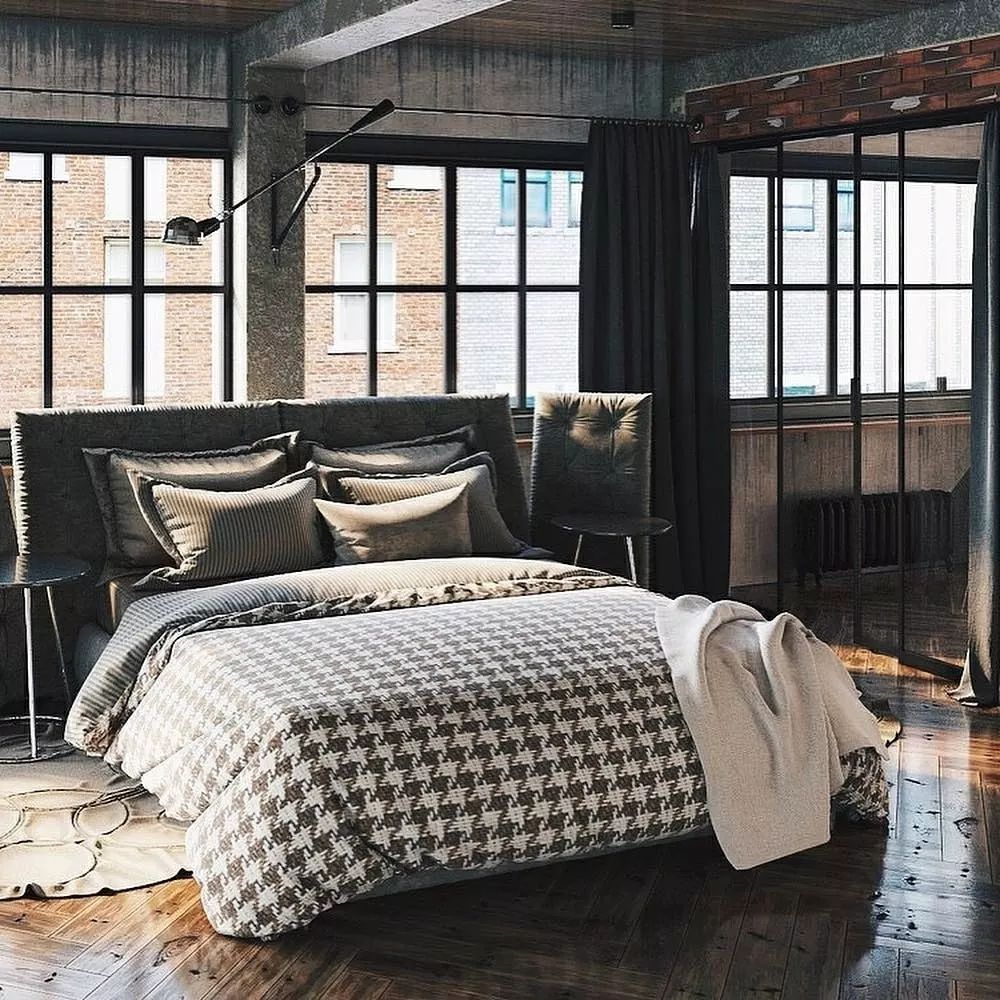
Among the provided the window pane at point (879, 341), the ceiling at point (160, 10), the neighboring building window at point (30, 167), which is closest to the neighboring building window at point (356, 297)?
the ceiling at point (160, 10)

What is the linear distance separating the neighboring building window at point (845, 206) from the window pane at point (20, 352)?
3.39 metres

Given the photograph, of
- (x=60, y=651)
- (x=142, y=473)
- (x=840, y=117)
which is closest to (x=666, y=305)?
Answer: (x=840, y=117)

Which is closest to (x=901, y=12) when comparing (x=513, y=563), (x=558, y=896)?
(x=513, y=563)

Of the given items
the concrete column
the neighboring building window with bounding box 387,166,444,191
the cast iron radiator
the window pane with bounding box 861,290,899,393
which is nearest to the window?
the window pane with bounding box 861,290,899,393

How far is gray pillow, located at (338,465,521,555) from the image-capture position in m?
5.80

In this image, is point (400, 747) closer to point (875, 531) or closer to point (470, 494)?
point (470, 494)

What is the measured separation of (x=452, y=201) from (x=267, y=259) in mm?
1097

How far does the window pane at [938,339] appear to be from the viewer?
19.8 feet

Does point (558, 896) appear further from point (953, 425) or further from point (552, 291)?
point (552, 291)

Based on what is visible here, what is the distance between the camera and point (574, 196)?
7477mm

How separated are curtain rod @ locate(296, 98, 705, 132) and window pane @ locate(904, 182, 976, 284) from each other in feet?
4.46

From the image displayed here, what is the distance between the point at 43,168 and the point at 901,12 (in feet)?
11.5

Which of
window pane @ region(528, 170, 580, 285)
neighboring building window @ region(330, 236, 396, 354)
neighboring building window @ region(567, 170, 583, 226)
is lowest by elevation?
neighboring building window @ region(330, 236, 396, 354)

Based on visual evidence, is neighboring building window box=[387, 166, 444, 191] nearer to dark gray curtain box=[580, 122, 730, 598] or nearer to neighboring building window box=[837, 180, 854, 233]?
dark gray curtain box=[580, 122, 730, 598]
